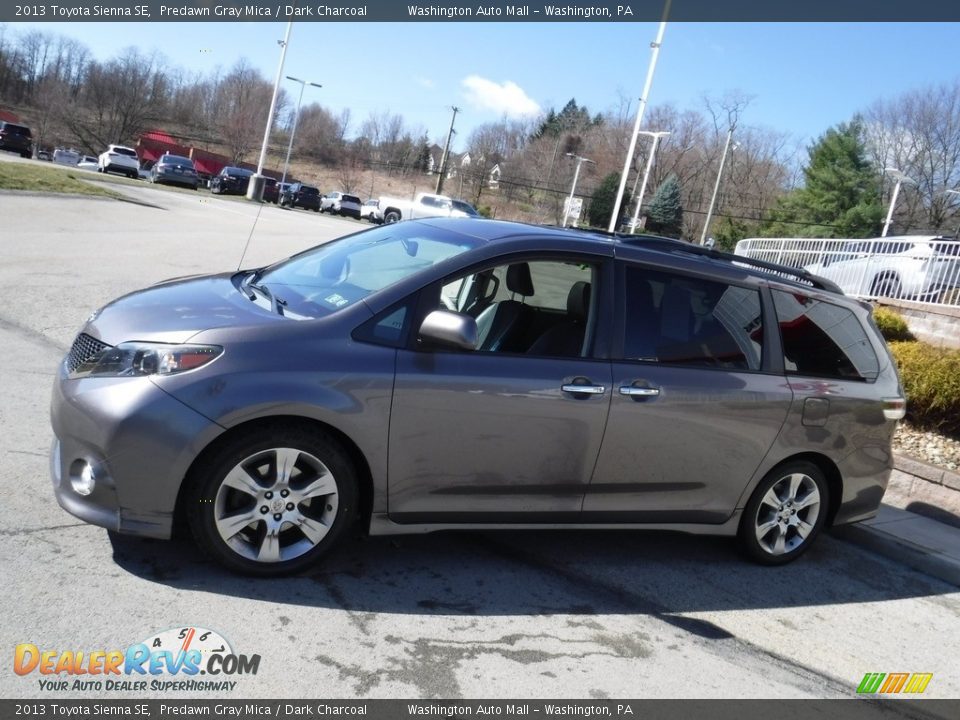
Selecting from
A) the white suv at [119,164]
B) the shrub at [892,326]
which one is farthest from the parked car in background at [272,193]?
the shrub at [892,326]

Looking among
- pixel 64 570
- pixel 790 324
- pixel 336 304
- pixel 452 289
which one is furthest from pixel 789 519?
pixel 64 570

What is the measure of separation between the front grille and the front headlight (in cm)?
11

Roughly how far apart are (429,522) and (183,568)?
1.14 m

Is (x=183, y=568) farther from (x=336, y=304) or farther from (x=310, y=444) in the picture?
(x=336, y=304)

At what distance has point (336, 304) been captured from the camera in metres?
4.09

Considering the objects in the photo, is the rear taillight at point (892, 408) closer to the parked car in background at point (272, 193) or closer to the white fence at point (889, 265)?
the white fence at point (889, 265)

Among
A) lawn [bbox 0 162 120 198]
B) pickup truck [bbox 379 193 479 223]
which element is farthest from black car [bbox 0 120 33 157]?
lawn [bbox 0 162 120 198]

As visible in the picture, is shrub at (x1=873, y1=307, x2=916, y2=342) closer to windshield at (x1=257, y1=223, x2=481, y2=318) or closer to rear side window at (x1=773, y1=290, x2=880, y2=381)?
rear side window at (x1=773, y1=290, x2=880, y2=381)

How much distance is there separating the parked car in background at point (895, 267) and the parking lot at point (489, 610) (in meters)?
8.87

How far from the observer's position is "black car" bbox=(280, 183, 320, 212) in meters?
46.8

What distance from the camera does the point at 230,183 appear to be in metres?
44.5

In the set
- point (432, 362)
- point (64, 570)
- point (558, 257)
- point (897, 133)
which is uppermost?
point (897, 133)

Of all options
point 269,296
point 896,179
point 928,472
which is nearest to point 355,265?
point 269,296
